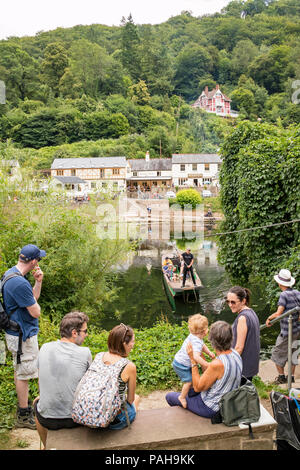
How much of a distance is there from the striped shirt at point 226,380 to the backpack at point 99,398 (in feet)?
2.53

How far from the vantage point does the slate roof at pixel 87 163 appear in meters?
62.7

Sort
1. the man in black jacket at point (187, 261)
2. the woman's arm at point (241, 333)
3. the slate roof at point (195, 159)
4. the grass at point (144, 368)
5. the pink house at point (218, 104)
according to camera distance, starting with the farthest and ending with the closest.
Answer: the pink house at point (218, 104)
the slate roof at point (195, 159)
the man in black jacket at point (187, 261)
the grass at point (144, 368)
the woman's arm at point (241, 333)

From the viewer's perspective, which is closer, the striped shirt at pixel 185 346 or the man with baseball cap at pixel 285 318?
the striped shirt at pixel 185 346

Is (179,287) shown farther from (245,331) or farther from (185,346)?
(185,346)

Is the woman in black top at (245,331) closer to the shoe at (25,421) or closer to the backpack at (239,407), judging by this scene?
the backpack at (239,407)

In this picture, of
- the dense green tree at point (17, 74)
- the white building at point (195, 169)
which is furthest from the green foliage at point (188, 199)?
the dense green tree at point (17, 74)

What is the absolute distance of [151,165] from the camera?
66.9 m

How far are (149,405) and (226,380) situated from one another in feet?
6.54

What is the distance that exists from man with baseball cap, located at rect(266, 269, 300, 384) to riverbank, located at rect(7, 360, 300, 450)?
30 centimetres

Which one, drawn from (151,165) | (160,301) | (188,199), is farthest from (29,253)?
(151,165)

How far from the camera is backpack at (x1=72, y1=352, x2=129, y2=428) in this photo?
9.92ft

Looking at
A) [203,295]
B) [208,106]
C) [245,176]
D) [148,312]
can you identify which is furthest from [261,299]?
[208,106]

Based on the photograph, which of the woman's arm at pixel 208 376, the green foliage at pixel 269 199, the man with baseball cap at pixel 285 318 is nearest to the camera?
the woman's arm at pixel 208 376

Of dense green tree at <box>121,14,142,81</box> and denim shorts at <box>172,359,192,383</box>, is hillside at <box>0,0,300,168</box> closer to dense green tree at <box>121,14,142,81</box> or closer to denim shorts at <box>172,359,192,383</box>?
dense green tree at <box>121,14,142,81</box>
